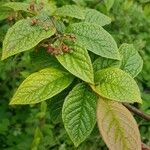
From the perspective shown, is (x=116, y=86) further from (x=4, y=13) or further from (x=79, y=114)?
(x=4, y=13)

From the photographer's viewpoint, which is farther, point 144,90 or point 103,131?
point 144,90

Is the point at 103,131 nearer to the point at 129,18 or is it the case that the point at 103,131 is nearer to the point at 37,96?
the point at 37,96

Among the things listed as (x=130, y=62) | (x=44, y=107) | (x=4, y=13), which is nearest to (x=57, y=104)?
(x=130, y=62)

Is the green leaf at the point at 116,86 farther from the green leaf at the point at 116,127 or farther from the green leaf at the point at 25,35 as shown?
the green leaf at the point at 25,35

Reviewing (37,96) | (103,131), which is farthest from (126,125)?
(37,96)

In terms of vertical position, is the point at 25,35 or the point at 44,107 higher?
the point at 25,35

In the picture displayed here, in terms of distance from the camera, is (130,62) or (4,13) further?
(4,13)
